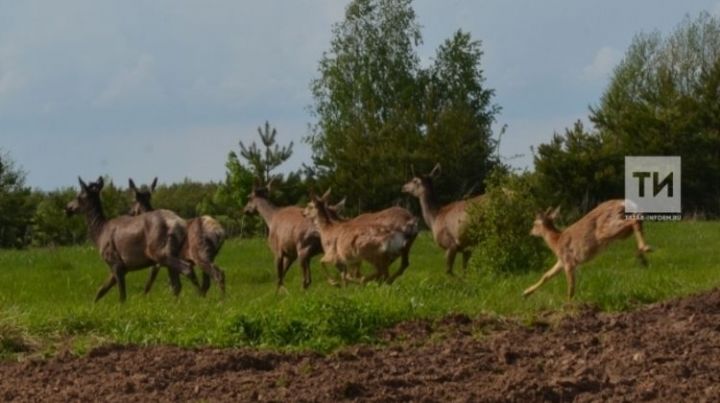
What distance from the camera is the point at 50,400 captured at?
958cm

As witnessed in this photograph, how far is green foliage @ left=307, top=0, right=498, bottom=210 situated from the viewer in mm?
53500

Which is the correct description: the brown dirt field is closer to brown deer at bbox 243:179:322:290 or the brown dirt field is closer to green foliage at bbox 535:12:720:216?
brown deer at bbox 243:179:322:290

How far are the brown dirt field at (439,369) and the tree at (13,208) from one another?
35.8 meters

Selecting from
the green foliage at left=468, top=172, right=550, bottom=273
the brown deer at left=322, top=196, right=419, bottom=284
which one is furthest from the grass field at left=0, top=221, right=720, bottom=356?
the brown deer at left=322, top=196, right=419, bottom=284

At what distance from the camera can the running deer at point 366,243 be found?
61.7 feet

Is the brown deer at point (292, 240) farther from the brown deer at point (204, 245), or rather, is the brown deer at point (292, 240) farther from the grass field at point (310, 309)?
the brown deer at point (204, 245)

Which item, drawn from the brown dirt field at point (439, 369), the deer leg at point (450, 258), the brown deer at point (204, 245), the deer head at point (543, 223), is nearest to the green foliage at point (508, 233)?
the deer head at point (543, 223)

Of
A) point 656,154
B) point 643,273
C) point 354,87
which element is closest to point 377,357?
point 643,273

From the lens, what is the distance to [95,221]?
72.7 feet

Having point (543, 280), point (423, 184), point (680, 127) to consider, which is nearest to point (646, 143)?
point (680, 127)

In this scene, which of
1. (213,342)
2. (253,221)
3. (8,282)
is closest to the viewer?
(213,342)

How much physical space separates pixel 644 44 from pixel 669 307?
2207 inches

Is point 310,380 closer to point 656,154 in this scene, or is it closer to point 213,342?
point 213,342

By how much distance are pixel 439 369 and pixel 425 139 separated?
45664 millimetres
